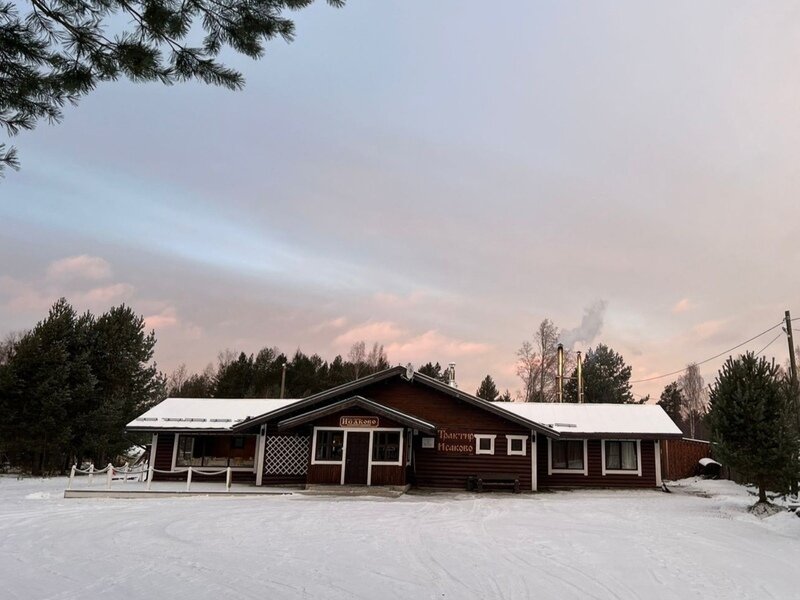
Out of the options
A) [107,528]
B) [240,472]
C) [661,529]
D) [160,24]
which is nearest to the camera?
[160,24]

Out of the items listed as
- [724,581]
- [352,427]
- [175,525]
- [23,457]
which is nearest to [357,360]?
[23,457]

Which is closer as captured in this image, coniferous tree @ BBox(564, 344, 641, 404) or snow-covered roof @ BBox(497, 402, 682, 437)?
snow-covered roof @ BBox(497, 402, 682, 437)

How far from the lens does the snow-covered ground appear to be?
7191 millimetres

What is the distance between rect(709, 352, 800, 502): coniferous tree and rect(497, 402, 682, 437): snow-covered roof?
308 inches

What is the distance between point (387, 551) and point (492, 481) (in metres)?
13.6

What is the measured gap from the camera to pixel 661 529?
41.4ft

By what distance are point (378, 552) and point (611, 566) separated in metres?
3.70

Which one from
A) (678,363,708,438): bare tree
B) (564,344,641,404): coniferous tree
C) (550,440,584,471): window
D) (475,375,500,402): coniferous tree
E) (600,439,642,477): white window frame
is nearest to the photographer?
(600,439,642,477): white window frame

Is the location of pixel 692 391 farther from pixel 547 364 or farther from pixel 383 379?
pixel 383 379

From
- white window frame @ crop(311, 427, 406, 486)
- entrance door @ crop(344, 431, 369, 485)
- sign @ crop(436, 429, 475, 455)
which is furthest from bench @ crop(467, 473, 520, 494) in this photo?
entrance door @ crop(344, 431, 369, 485)

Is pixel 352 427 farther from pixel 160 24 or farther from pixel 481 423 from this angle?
pixel 160 24

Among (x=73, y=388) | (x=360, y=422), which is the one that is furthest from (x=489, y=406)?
(x=73, y=388)

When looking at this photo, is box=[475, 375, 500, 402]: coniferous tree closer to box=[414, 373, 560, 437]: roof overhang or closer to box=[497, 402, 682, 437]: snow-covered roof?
box=[497, 402, 682, 437]: snow-covered roof

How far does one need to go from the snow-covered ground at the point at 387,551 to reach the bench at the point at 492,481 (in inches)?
200
